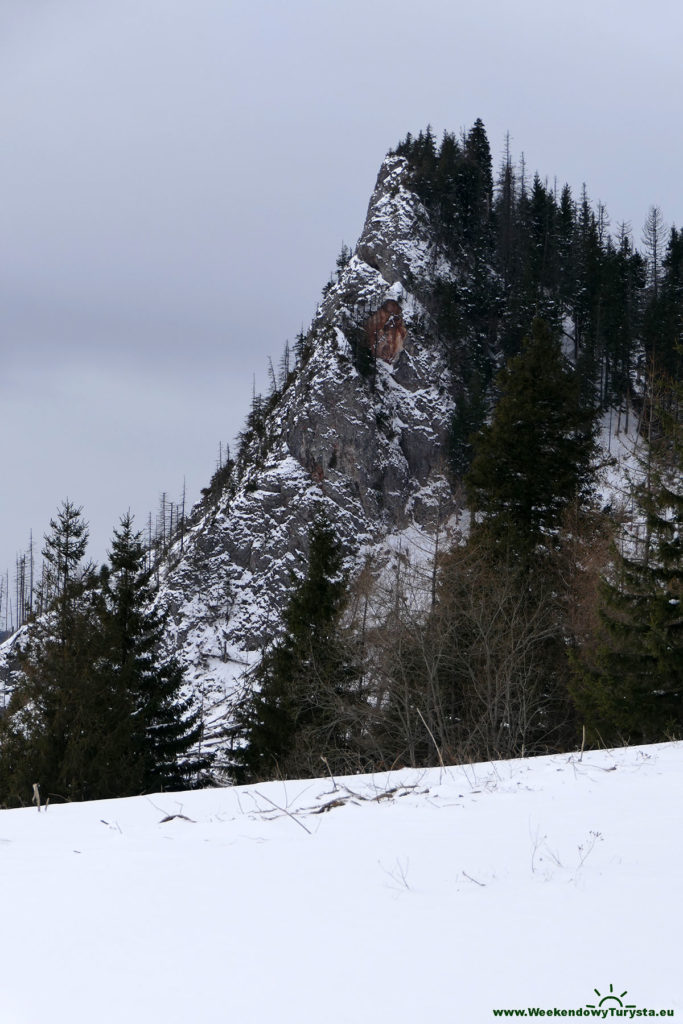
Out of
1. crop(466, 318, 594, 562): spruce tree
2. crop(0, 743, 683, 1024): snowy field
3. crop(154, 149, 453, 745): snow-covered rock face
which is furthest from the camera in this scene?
crop(154, 149, 453, 745): snow-covered rock face

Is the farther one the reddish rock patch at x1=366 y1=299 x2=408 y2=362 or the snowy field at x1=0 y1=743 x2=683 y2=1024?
the reddish rock patch at x1=366 y1=299 x2=408 y2=362

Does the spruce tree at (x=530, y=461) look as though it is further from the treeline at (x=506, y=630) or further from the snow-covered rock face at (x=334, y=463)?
the snow-covered rock face at (x=334, y=463)

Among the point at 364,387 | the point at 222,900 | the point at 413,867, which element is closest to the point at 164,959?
the point at 222,900

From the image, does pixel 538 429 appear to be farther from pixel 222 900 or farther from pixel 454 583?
pixel 222 900

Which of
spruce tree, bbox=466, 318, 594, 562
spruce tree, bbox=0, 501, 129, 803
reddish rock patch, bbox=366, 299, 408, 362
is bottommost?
spruce tree, bbox=0, 501, 129, 803

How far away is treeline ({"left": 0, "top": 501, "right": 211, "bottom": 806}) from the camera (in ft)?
67.7

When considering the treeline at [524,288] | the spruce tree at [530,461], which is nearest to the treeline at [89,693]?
the spruce tree at [530,461]

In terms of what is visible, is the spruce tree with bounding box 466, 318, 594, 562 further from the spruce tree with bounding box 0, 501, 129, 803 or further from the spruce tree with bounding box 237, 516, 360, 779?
the spruce tree with bounding box 0, 501, 129, 803

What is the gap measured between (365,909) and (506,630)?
20010 mm

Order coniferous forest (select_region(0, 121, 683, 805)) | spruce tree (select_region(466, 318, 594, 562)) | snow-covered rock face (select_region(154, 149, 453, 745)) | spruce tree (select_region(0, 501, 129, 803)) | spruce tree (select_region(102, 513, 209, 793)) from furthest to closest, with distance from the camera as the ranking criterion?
snow-covered rock face (select_region(154, 149, 453, 745)) → spruce tree (select_region(466, 318, 594, 562)) → spruce tree (select_region(102, 513, 209, 793)) → spruce tree (select_region(0, 501, 129, 803)) → coniferous forest (select_region(0, 121, 683, 805))

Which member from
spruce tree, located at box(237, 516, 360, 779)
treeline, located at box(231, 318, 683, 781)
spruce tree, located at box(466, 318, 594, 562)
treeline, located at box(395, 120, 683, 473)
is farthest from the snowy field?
treeline, located at box(395, 120, 683, 473)

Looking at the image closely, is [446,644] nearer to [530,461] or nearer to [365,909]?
[530,461]

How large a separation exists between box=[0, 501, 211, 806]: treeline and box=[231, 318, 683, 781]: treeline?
2695 millimetres

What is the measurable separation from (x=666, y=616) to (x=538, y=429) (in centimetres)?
1140
